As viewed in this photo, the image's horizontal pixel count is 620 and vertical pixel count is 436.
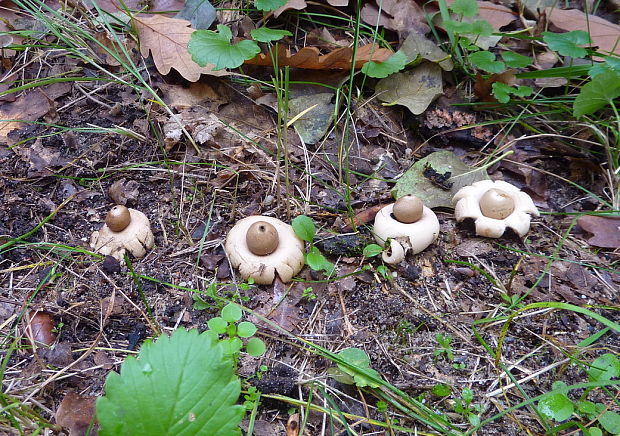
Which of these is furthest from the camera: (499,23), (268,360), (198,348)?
(499,23)

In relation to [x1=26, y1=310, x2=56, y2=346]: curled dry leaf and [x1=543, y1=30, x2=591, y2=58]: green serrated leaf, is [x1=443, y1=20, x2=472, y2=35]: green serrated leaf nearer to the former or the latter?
[x1=543, y1=30, x2=591, y2=58]: green serrated leaf

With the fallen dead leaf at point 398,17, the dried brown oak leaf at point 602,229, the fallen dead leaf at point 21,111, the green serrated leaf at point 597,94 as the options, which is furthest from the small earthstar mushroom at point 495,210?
the fallen dead leaf at point 21,111

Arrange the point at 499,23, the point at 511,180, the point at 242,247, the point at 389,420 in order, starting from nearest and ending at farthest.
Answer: the point at 389,420
the point at 242,247
the point at 511,180
the point at 499,23

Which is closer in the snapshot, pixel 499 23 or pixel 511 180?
pixel 511 180

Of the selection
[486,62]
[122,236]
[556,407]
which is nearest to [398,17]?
[486,62]

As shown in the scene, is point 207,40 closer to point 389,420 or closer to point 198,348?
point 198,348

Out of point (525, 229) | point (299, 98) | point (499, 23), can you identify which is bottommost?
point (525, 229)

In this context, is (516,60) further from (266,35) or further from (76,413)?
(76,413)

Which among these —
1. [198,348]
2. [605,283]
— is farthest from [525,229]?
[198,348]
